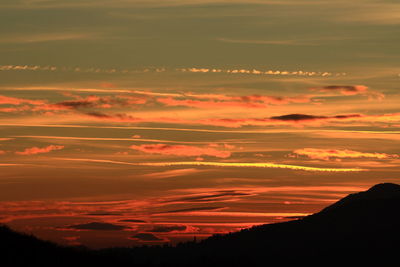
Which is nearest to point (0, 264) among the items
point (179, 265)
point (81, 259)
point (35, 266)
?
point (35, 266)

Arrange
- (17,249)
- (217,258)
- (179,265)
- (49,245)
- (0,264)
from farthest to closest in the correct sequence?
(217,258) < (179,265) < (49,245) < (17,249) < (0,264)

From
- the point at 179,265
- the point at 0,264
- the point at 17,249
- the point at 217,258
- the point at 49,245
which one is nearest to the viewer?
the point at 0,264

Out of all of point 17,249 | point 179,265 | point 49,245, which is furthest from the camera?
point 179,265

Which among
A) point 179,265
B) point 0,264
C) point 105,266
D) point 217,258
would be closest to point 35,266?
point 0,264

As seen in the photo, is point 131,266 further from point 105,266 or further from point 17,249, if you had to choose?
point 17,249

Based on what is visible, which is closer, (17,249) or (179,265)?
(17,249)

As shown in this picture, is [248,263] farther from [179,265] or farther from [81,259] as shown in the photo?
[81,259]

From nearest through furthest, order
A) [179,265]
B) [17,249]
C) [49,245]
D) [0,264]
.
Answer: [0,264], [17,249], [49,245], [179,265]

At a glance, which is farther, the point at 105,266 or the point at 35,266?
the point at 105,266
